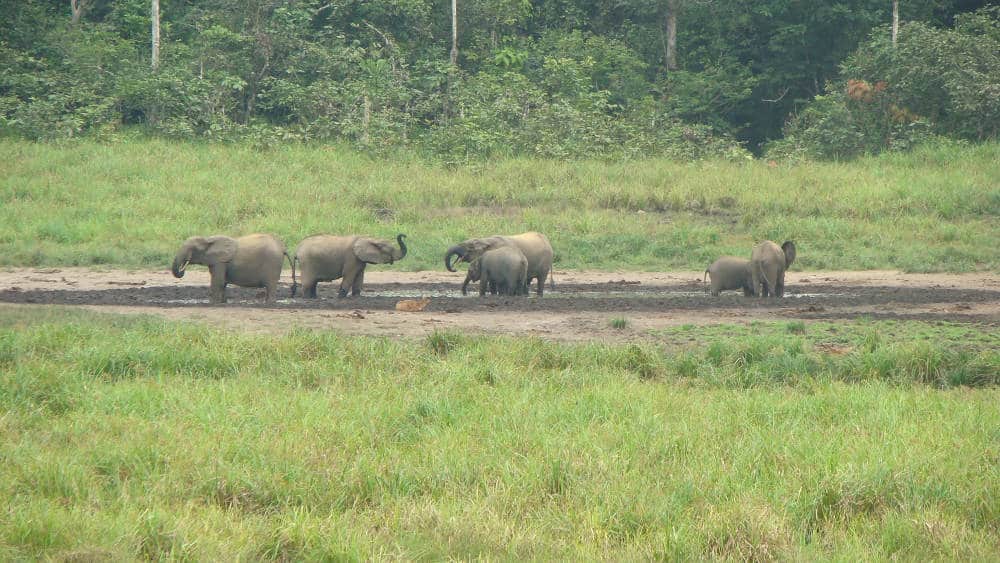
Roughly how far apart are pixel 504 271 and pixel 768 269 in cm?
338

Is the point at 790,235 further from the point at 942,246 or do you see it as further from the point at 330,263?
the point at 330,263

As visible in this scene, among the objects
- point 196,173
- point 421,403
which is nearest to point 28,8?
point 196,173

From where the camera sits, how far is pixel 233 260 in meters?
13.9

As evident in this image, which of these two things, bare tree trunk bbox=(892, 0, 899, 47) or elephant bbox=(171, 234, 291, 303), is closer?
elephant bbox=(171, 234, 291, 303)

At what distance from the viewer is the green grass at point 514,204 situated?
18609 millimetres

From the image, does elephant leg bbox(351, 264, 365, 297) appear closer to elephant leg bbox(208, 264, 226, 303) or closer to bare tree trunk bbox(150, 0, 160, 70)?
elephant leg bbox(208, 264, 226, 303)

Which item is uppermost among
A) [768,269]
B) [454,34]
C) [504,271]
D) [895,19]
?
[895,19]

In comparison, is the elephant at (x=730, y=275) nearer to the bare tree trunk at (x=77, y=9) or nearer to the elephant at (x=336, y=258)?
the elephant at (x=336, y=258)

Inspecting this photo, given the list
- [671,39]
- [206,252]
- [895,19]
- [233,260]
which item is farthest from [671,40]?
[206,252]

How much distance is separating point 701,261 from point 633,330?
23.2 ft

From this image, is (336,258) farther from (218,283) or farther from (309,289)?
(218,283)

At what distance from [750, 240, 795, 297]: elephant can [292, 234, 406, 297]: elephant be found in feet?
15.0

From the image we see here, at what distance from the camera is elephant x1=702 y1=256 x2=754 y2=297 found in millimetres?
15031

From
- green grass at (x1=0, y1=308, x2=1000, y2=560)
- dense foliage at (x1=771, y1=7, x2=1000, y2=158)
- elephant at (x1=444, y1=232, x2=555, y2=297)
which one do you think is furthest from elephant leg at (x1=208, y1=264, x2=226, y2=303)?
dense foliage at (x1=771, y1=7, x2=1000, y2=158)
